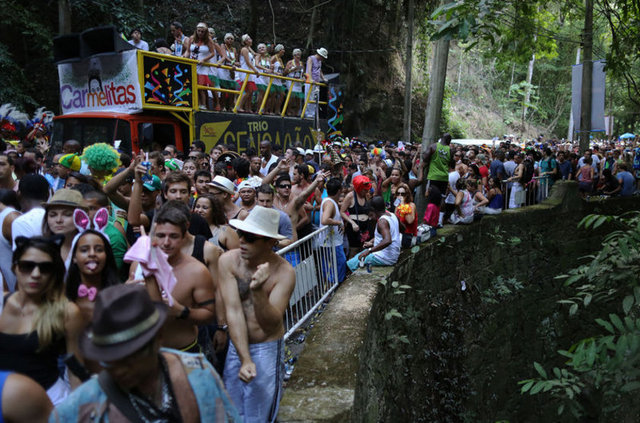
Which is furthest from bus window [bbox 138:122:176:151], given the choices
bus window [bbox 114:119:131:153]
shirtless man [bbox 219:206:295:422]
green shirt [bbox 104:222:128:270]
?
shirtless man [bbox 219:206:295:422]

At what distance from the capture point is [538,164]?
1678cm

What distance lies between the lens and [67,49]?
389 inches

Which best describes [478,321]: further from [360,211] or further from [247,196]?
[247,196]

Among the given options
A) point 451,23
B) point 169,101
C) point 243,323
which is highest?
point 451,23

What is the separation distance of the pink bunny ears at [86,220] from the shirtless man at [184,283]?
0.51 metres

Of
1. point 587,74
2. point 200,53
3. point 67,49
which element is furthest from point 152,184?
point 587,74

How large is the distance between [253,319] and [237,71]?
29.3 ft

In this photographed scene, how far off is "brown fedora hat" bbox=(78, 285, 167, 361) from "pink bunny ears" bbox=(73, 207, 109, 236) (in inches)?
72.2

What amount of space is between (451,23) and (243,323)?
15.6 feet

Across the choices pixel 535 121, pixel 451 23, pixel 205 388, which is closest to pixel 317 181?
pixel 451 23

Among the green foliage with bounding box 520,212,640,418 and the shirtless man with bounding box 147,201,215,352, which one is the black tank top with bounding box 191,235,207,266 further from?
the green foliage with bounding box 520,212,640,418

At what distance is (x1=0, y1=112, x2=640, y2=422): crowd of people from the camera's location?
6.59ft

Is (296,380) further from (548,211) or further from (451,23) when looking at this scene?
(548,211)

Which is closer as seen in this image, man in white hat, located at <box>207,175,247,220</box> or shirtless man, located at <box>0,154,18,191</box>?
shirtless man, located at <box>0,154,18,191</box>
